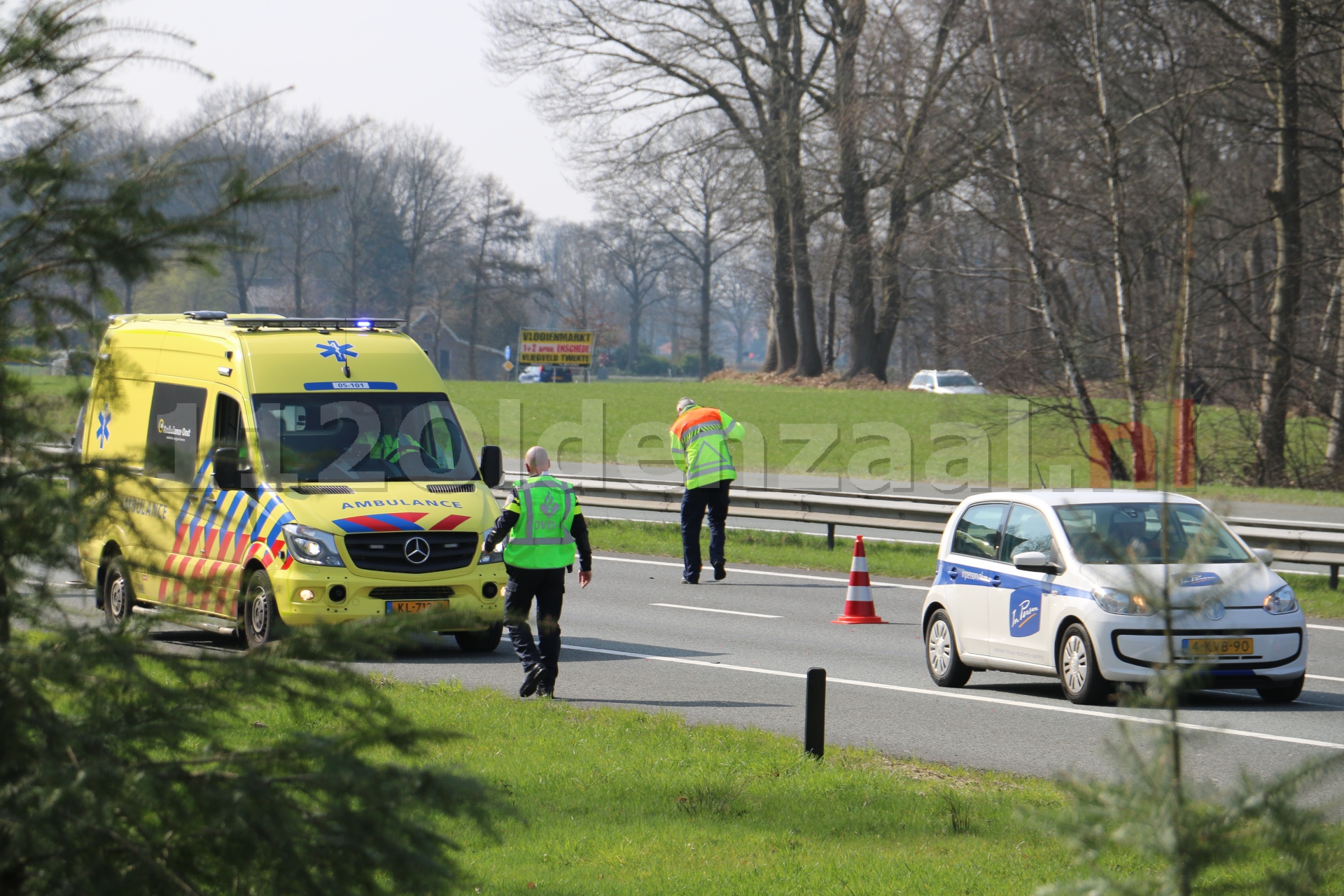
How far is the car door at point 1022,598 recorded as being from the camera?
1095cm

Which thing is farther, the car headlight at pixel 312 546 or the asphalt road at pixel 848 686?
the car headlight at pixel 312 546

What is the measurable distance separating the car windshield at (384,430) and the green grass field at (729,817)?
358 centimetres

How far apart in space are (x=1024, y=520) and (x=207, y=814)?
906 cm

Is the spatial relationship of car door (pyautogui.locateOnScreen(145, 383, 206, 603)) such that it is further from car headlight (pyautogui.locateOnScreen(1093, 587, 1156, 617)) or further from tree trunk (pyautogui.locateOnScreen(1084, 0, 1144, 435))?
tree trunk (pyautogui.locateOnScreen(1084, 0, 1144, 435))

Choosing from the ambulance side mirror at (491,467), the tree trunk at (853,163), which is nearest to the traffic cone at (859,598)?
the ambulance side mirror at (491,467)

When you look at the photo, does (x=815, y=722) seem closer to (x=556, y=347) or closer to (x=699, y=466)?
(x=699, y=466)

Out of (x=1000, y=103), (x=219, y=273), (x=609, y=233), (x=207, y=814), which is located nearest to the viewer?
(x=207, y=814)

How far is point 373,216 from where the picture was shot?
95.1 metres

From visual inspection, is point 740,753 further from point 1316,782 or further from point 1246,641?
point 1316,782

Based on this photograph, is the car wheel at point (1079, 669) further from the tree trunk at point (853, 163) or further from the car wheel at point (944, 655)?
the tree trunk at point (853, 163)

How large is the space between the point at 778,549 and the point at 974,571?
9482 millimetres

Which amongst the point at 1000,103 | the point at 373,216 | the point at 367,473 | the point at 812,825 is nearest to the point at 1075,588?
the point at 812,825

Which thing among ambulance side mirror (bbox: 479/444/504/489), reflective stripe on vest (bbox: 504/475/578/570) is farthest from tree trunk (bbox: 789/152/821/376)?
reflective stripe on vest (bbox: 504/475/578/570)

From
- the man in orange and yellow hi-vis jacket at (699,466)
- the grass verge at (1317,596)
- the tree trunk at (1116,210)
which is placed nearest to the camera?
the grass verge at (1317,596)
